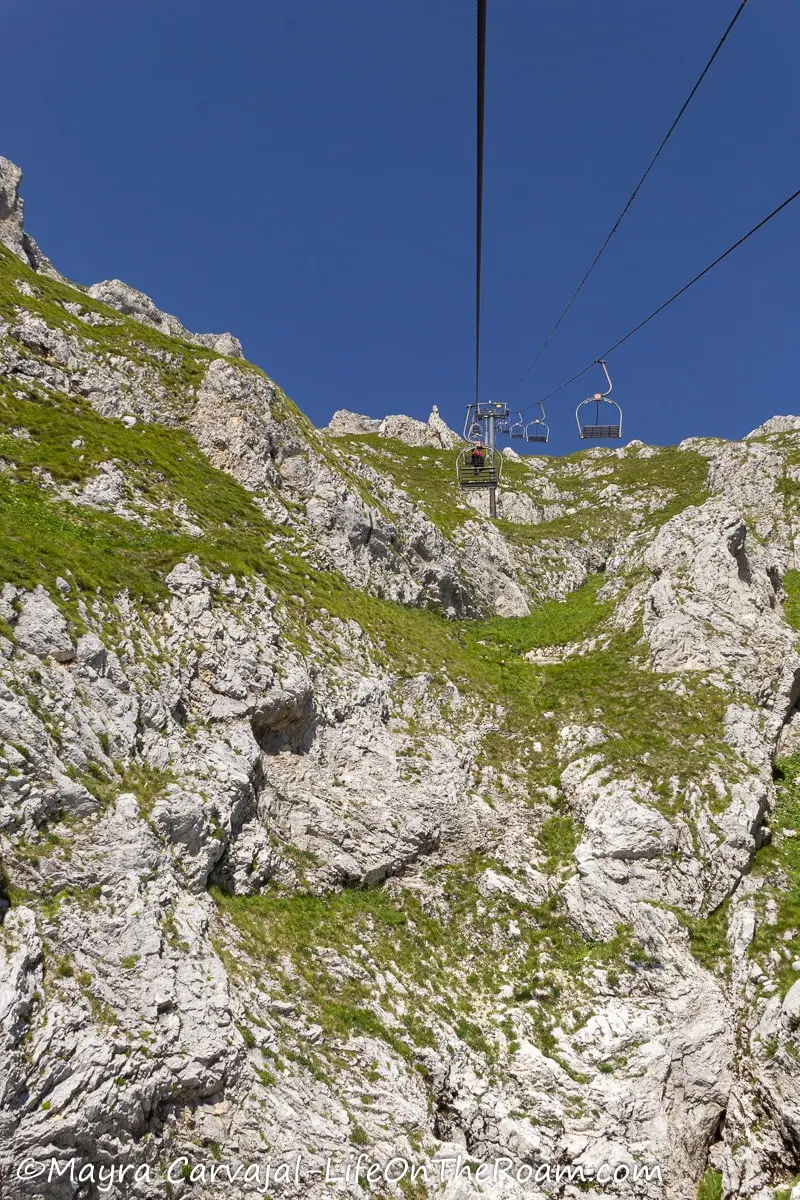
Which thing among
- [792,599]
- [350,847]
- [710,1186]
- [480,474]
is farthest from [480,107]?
[792,599]

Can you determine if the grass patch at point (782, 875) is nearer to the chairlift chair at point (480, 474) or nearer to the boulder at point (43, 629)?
the chairlift chair at point (480, 474)

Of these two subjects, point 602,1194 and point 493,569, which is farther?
point 493,569

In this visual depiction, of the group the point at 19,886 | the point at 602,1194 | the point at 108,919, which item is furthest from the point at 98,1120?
the point at 602,1194

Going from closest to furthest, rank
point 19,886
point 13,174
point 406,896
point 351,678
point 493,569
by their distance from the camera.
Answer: point 19,886 < point 406,896 < point 351,678 < point 493,569 < point 13,174

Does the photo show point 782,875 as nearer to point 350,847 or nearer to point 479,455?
point 350,847

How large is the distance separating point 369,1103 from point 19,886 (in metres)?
9.41

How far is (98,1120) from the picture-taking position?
11320mm

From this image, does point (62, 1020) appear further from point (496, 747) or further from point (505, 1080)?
point (496, 747)

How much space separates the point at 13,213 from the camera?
260 feet

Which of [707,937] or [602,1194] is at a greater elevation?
[707,937]

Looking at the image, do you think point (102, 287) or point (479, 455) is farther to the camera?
point (102, 287)

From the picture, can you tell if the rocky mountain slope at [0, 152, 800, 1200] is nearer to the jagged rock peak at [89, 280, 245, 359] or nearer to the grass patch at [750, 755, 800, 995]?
the grass patch at [750, 755, 800, 995]

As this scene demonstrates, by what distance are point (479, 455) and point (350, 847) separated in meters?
24.1

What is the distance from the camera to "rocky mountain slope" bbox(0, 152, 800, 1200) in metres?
13.1
